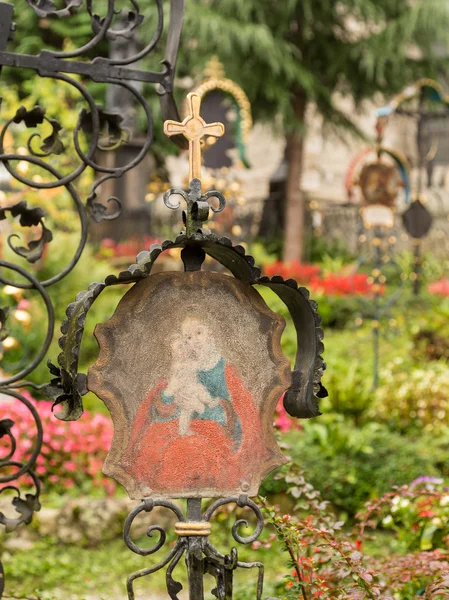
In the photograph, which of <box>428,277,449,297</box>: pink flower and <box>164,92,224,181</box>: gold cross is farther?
<box>428,277,449,297</box>: pink flower

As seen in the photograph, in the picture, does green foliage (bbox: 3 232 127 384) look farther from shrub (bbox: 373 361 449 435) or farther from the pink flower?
the pink flower

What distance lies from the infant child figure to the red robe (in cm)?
3

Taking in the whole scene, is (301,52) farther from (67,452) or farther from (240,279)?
(240,279)

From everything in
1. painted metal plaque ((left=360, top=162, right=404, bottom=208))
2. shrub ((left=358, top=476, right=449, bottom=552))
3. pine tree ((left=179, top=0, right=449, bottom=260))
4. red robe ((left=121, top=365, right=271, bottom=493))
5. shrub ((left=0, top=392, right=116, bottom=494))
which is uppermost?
pine tree ((left=179, top=0, right=449, bottom=260))

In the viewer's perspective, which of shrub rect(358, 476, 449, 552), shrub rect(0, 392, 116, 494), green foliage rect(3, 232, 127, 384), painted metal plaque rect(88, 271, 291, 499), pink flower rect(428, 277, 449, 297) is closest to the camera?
painted metal plaque rect(88, 271, 291, 499)

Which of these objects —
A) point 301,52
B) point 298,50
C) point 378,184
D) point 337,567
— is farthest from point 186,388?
point 301,52

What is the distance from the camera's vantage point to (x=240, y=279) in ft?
10.2

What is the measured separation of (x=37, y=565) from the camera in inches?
240

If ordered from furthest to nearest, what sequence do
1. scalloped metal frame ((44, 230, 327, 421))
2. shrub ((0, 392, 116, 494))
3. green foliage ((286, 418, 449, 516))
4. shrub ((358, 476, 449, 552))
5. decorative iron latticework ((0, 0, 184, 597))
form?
shrub ((0, 392, 116, 494))
green foliage ((286, 418, 449, 516))
shrub ((358, 476, 449, 552))
decorative iron latticework ((0, 0, 184, 597))
scalloped metal frame ((44, 230, 327, 421))

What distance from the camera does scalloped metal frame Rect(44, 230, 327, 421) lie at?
2.81 meters

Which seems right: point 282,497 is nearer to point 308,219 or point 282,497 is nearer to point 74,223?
point 74,223

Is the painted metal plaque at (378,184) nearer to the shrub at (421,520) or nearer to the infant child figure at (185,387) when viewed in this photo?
the shrub at (421,520)

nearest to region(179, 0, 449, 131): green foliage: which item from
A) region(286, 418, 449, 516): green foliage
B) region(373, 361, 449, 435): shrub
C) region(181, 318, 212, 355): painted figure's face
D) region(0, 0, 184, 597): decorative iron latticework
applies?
region(373, 361, 449, 435): shrub

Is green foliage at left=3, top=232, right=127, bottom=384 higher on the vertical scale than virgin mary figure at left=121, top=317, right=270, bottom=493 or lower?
lower
